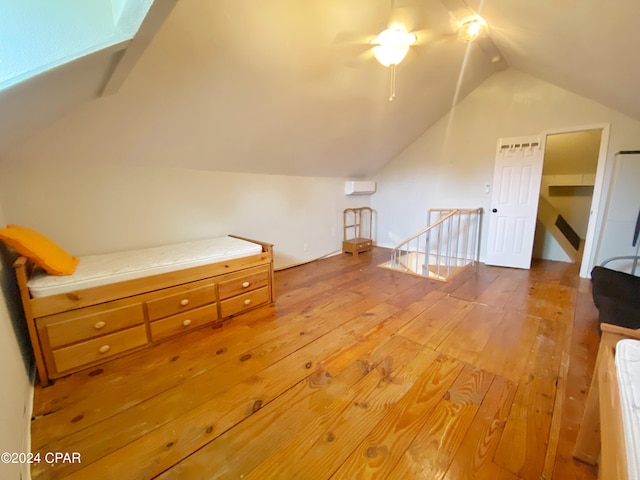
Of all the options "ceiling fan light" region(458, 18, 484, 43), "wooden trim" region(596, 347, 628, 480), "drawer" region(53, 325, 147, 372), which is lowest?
"drawer" region(53, 325, 147, 372)

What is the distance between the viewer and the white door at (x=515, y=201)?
A: 368cm

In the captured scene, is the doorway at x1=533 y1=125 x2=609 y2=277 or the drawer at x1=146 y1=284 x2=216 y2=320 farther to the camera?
the doorway at x1=533 y1=125 x2=609 y2=277

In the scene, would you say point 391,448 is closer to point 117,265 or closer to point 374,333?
point 374,333

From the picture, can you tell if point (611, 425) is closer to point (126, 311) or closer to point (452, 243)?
point (126, 311)

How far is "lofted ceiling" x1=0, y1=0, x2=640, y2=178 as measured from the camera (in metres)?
1.64

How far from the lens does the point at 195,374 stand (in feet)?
5.70

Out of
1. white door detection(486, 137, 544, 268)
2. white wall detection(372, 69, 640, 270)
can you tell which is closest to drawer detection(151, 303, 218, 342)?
white wall detection(372, 69, 640, 270)

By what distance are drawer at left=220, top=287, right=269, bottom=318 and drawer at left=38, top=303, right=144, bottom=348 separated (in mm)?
643

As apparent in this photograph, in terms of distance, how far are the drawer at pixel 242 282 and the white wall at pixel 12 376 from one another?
→ 120 centimetres

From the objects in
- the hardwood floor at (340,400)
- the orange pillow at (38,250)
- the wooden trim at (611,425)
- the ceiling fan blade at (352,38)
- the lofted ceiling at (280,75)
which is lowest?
the hardwood floor at (340,400)

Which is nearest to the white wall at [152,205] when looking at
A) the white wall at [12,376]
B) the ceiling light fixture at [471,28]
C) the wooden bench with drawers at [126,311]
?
the white wall at [12,376]

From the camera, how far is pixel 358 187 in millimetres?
4875

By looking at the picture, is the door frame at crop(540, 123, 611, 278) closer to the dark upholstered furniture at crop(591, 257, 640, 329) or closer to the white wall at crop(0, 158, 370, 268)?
the dark upholstered furniture at crop(591, 257, 640, 329)

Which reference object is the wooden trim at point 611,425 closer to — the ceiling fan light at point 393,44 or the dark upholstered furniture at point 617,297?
the dark upholstered furniture at point 617,297
